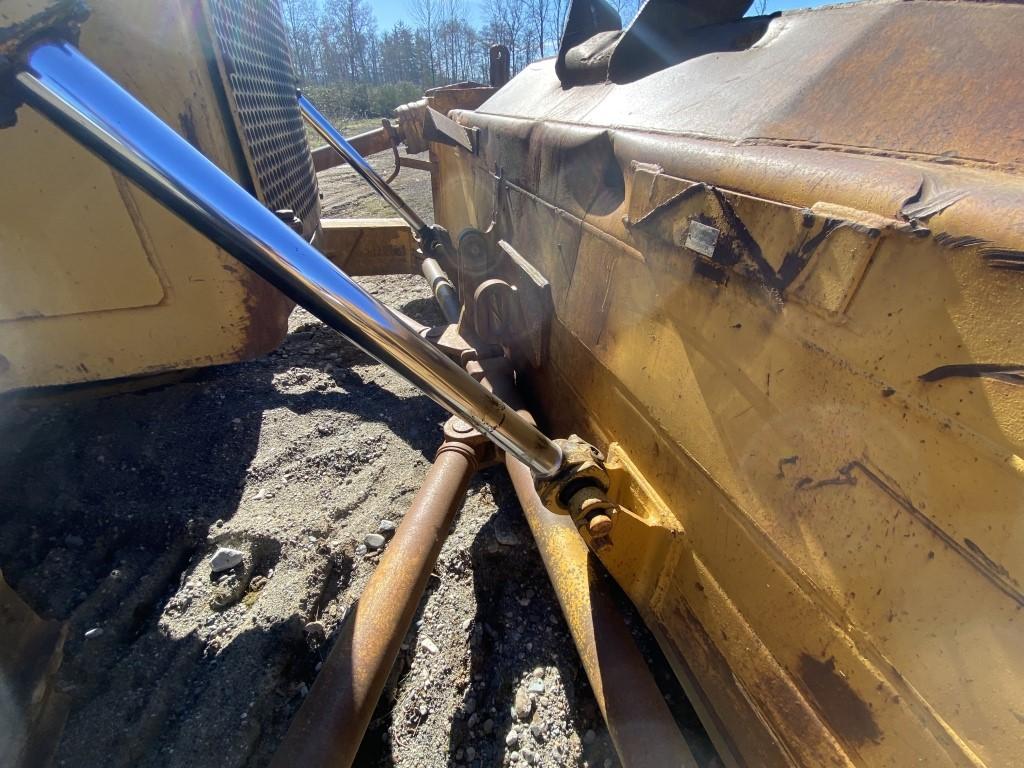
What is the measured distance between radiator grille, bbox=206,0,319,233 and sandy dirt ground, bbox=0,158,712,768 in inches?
42.3

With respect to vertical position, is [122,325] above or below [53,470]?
above

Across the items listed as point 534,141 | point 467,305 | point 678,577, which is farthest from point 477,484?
point 534,141

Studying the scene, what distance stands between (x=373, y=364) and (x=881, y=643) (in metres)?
2.86

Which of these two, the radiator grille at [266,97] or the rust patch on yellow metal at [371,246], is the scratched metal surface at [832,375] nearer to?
the radiator grille at [266,97]

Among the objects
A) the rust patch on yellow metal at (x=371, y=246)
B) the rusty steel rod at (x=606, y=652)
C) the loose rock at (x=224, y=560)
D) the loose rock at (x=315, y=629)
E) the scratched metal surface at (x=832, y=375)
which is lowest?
the loose rock at (x=315, y=629)

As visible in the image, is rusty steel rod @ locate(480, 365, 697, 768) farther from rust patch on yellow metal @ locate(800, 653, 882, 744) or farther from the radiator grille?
the radiator grille

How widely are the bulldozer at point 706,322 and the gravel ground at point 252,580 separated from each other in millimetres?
283

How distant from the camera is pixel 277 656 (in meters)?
1.54

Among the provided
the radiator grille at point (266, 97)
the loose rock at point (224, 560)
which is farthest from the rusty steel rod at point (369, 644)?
the radiator grille at point (266, 97)

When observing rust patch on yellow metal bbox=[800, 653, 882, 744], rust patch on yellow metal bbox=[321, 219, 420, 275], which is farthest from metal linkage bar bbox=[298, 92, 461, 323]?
rust patch on yellow metal bbox=[800, 653, 882, 744]

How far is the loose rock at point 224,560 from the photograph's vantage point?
1.79m

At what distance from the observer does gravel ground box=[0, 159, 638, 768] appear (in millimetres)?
1396

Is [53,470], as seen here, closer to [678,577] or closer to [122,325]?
[122,325]

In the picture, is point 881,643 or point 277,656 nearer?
point 881,643
